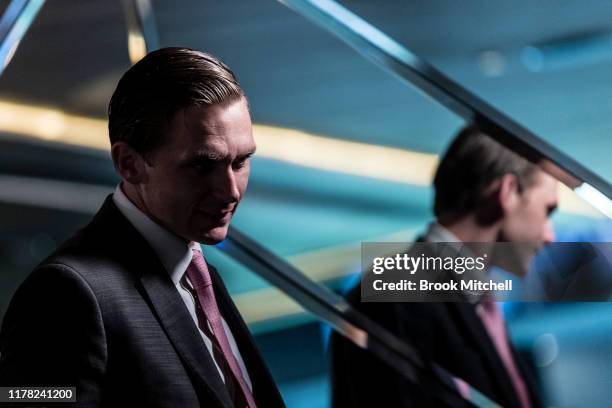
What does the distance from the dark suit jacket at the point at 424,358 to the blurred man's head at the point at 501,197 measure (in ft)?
0.53

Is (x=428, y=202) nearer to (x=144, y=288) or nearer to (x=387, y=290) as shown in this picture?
(x=387, y=290)

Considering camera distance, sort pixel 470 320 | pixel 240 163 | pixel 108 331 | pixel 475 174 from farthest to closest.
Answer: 1. pixel 475 174
2. pixel 470 320
3. pixel 240 163
4. pixel 108 331

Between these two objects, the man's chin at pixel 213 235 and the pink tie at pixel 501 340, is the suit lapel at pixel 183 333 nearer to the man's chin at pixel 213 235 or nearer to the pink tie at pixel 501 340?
the man's chin at pixel 213 235

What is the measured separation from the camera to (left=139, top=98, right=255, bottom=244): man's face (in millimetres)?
890

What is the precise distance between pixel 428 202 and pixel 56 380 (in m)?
1.15

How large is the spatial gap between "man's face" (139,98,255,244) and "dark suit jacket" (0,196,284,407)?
0.16ft

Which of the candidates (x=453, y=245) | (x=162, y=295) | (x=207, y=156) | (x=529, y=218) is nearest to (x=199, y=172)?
(x=207, y=156)

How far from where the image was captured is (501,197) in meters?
1.55

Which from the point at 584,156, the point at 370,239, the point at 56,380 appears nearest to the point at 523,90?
the point at 584,156

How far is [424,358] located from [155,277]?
72 cm

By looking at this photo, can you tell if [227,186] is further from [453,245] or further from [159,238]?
[453,245]

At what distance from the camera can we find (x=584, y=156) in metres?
1.81

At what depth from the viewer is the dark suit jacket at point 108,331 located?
787 millimetres

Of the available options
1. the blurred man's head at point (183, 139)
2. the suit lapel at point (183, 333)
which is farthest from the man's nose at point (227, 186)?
the suit lapel at point (183, 333)
